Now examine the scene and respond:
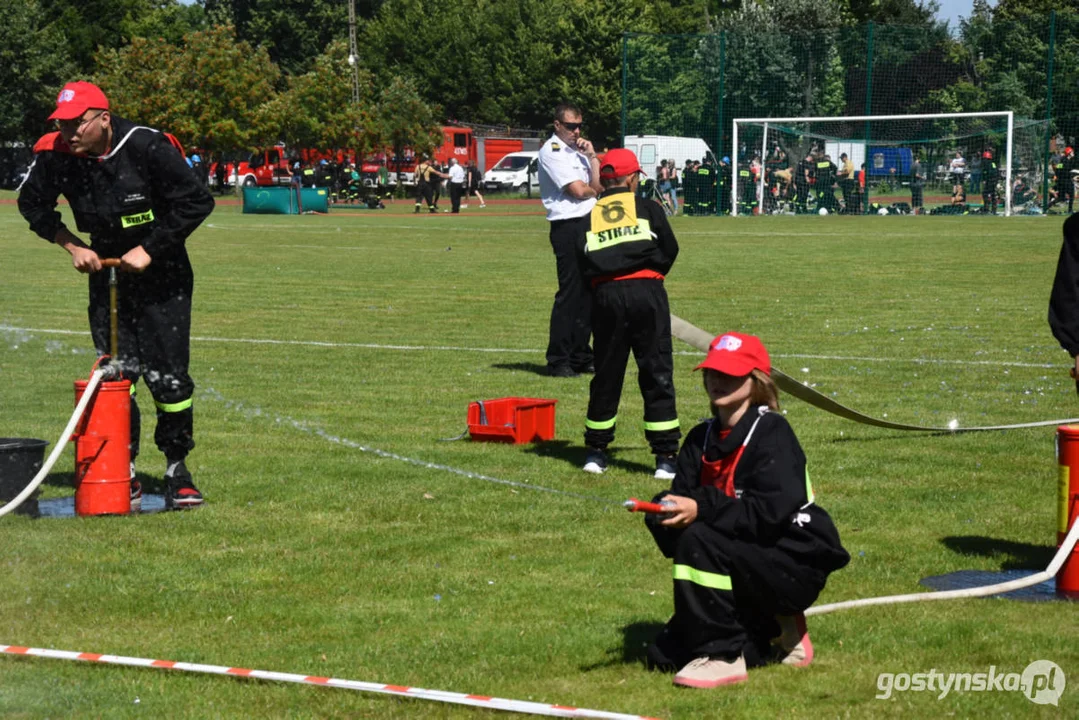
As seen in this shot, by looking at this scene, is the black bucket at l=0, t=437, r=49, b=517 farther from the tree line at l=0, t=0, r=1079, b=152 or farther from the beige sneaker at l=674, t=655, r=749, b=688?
the tree line at l=0, t=0, r=1079, b=152

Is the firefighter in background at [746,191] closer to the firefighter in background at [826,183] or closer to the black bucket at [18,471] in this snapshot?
the firefighter in background at [826,183]

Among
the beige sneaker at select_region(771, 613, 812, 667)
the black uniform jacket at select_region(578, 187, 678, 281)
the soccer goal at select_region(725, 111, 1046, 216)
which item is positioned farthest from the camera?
the soccer goal at select_region(725, 111, 1046, 216)

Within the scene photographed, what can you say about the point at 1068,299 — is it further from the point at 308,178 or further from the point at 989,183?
the point at 308,178

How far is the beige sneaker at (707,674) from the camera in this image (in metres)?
5.09

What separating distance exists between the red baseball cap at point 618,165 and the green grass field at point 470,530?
5.98 feet

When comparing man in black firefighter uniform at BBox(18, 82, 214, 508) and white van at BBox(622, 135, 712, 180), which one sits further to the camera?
white van at BBox(622, 135, 712, 180)

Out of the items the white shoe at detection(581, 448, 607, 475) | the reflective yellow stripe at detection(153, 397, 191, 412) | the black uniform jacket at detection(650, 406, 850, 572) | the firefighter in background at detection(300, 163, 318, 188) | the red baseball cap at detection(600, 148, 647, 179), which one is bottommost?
the white shoe at detection(581, 448, 607, 475)

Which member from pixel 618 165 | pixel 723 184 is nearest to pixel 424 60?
pixel 723 184

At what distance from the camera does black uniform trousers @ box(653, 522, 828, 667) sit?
5078 millimetres

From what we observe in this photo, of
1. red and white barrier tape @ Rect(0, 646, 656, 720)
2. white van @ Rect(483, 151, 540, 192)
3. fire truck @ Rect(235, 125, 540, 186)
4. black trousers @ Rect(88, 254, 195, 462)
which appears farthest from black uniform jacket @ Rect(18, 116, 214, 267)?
white van @ Rect(483, 151, 540, 192)

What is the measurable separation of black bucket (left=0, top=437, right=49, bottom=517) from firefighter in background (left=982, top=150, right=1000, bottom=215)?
41.2 m

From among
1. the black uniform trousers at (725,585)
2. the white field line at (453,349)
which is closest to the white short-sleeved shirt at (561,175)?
the white field line at (453,349)

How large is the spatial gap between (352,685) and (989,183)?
4334cm

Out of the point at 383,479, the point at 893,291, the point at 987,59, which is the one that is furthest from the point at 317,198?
the point at 383,479
